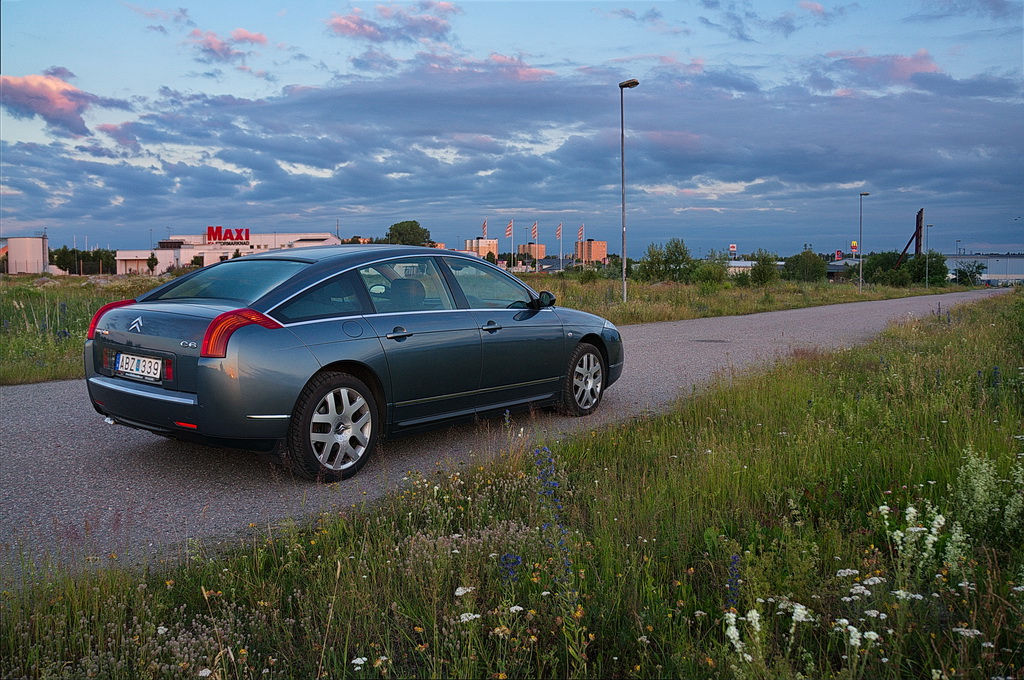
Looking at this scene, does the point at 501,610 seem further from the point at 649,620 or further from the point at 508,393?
the point at 508,393

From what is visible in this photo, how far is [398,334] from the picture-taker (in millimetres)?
5637

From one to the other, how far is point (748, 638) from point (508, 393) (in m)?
4.17

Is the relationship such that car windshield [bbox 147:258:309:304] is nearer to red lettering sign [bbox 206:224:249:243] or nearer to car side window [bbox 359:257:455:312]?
car side window [bbox 359:257:455:312]

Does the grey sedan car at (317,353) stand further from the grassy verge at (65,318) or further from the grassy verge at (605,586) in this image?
the grassy verge at (65,318)

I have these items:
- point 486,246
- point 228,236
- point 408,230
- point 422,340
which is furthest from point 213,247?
point 422,340

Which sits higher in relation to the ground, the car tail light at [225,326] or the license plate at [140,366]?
the car tail light at [225,326]

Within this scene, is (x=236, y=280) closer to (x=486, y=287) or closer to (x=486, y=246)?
(x=486, y=287)

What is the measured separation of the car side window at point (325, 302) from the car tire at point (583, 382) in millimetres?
2374

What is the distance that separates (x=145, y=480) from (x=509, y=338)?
289cm

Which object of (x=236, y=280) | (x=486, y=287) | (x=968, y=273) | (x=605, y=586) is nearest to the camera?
(x=605, y=586)

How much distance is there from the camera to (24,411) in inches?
298

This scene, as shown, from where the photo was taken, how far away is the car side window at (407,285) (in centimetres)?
579

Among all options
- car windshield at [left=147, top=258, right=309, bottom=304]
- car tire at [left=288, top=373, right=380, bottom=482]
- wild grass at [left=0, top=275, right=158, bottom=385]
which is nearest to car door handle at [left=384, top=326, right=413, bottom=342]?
car tire at [left=288, top=373, right=380, bottom=482]

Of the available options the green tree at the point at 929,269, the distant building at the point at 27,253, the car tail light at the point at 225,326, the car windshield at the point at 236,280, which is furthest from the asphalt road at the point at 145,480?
the distant building at the point at 27,253
